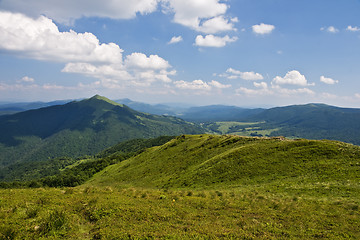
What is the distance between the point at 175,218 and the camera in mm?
16891

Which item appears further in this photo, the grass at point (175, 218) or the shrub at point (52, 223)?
the grass at point (175, 218)

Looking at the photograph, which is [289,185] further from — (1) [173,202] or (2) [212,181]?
(1) [173,202]

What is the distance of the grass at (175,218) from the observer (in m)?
13.8

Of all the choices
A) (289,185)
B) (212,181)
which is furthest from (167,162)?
(289,185)

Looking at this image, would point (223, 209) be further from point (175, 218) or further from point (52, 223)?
point (52, 223)

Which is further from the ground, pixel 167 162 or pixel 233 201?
pixel 233 201

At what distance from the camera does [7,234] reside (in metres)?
12.2

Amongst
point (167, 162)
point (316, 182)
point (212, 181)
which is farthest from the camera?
point (167, 162)

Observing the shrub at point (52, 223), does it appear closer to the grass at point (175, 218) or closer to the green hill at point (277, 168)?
the grass at point (175, 218)

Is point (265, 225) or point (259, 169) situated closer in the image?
point (265, 225)

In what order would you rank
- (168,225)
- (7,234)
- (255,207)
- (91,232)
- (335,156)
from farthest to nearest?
(335,156)
(255,207)
(168,225)
(91,232)
(7,234)

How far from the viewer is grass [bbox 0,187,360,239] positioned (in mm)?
13844

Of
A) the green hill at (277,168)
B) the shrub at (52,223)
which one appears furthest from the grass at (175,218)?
the green hill at (277,168)

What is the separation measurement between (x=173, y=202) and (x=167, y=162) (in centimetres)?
4045
